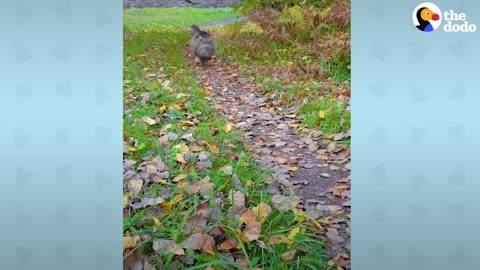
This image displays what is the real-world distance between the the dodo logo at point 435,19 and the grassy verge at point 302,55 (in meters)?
0.79

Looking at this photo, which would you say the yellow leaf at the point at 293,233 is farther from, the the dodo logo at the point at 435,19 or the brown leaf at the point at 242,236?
the the dodo logo at the point at 435,19

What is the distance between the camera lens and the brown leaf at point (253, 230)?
4.45 feet

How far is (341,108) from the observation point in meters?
2.02

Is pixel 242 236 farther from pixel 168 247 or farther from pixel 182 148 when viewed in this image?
pixel 182 148

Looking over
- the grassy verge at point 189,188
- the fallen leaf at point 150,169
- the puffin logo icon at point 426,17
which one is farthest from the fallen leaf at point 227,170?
the puffin logo icon at point 426,17

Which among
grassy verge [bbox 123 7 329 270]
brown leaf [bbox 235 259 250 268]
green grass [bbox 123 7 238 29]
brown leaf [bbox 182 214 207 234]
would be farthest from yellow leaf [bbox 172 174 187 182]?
green grass [bbox 123 7 238 29]

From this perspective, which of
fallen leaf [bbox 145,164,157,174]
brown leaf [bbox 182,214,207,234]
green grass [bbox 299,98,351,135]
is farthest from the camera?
green grass [bbox 299,98,351,135]

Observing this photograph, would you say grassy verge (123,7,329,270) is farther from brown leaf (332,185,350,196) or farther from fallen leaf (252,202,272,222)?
brown leaf (332,185,350,196)

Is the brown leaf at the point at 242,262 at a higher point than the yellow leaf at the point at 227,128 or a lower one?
lower

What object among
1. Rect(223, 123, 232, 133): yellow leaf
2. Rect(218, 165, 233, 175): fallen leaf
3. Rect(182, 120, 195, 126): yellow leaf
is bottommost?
Rect(218, 165, 233, 175): fallen leaf

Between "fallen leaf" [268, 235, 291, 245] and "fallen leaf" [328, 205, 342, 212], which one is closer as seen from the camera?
"fallen leaf" [268, 235, 291, 245]

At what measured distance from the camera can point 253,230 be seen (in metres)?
1.38

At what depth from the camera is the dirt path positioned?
152cm

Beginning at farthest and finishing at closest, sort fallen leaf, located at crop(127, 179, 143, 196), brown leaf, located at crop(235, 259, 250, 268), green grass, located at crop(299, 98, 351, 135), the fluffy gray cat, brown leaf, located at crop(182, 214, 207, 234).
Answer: the fluffy gray cat
green grass, located at crop(299, 98, 351, 135)
fallen leaf, located at crop(127, 179, 143, 196)
brown leaf, located at crop(182, 214, 207, 234)
brown leaf, located at crop(235, 259, 250, 268)
